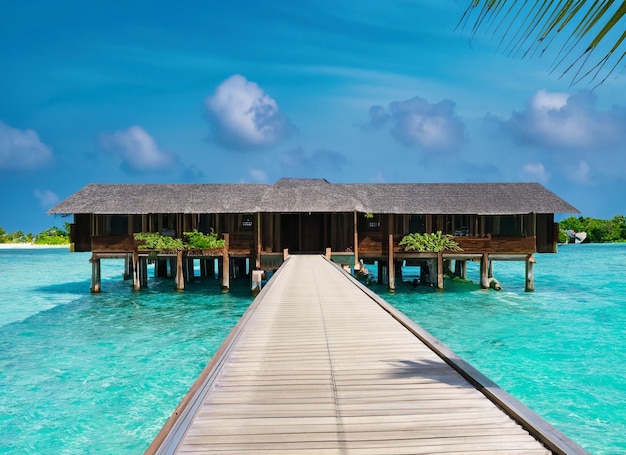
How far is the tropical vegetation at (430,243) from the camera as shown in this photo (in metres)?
25.4

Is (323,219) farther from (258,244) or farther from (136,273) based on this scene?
(136,273)

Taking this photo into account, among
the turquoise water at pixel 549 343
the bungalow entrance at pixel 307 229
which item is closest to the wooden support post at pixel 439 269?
the turquoise water at pixel 549 343

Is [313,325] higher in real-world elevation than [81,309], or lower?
higher

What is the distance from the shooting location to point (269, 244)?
1021 inches

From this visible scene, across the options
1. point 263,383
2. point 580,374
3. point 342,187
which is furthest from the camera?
point 342,187

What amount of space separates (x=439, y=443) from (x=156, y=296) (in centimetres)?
2459

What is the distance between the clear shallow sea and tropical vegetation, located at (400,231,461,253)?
8.28 feet

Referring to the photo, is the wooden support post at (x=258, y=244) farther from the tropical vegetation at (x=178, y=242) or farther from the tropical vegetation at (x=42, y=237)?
the tropical vegetation at (x=42, y=237)

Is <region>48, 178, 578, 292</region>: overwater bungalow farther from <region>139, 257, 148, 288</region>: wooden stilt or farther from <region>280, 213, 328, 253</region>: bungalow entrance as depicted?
<region>139, 257, 148, 288</region>: wooden stilt

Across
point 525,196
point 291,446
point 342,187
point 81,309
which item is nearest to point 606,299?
point 525,196

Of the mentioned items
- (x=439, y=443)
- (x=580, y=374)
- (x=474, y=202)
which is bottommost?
(x=580, y=374)

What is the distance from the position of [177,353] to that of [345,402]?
456 inches

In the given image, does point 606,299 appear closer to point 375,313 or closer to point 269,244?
point 269,244

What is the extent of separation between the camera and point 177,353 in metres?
15.4
